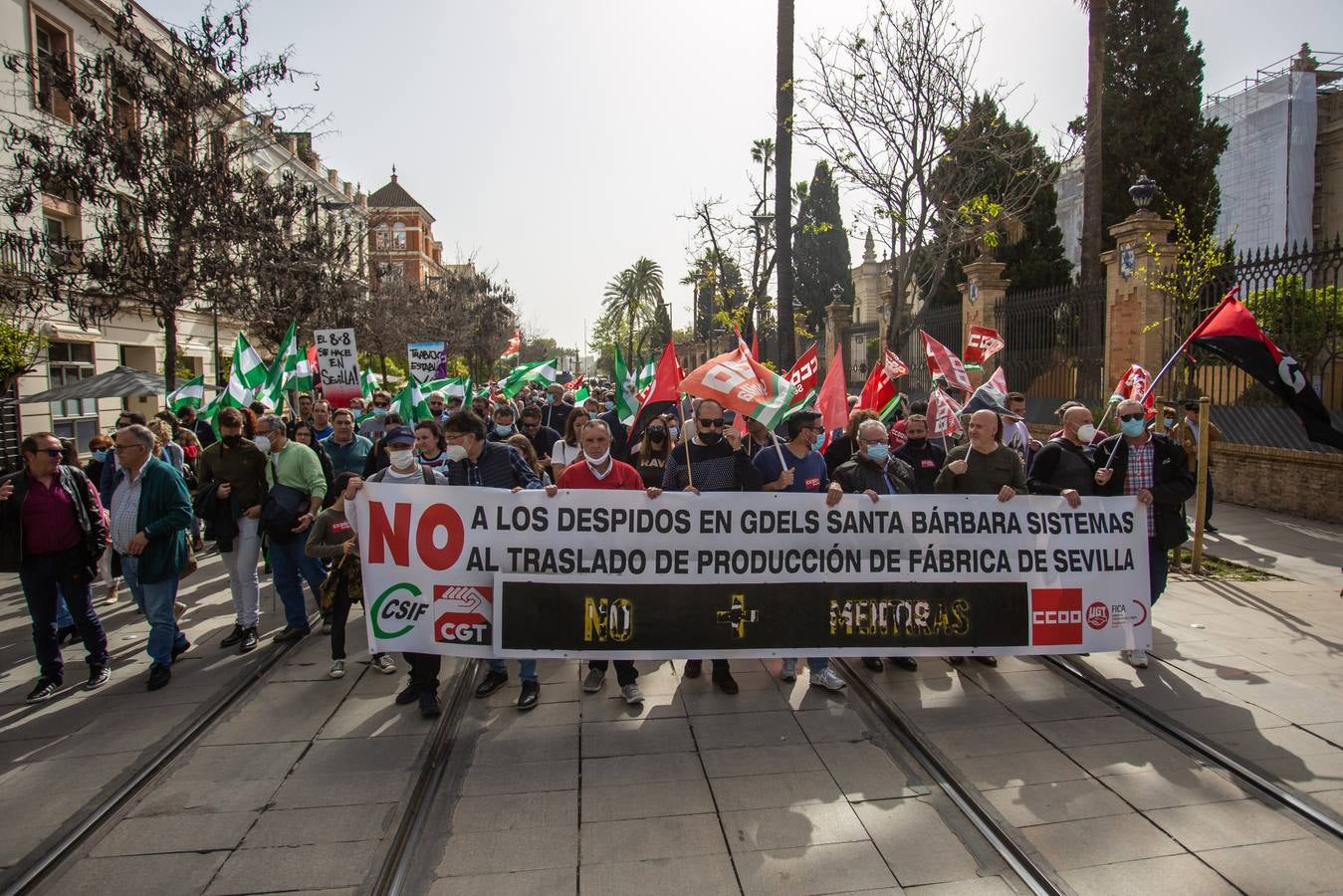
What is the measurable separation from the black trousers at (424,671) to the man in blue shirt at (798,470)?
2.35 metres

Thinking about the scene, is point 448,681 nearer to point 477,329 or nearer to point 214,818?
point 214,818

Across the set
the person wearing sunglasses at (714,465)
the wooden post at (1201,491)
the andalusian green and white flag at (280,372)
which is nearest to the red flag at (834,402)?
the person wearing sunglasses at (714,465)

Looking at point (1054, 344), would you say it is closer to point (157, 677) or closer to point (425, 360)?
point (425, 360)

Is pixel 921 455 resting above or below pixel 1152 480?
above

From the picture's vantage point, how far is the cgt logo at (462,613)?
17.3ft

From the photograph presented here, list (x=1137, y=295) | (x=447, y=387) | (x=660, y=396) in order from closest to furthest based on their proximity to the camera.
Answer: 1. (x=660, y=396)
2. (x=1137, y=295)
3. (x=447, y=387)

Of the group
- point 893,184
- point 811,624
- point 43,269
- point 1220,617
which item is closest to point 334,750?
point 811,624

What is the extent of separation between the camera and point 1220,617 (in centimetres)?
729

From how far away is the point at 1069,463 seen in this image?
20.9 ft

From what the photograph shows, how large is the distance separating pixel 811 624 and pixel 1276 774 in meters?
2.51

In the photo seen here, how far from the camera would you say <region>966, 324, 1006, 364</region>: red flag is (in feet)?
39.2

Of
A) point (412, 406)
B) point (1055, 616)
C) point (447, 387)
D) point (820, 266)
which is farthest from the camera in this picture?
point (820, 266)

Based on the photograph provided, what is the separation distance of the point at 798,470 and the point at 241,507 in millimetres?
4465

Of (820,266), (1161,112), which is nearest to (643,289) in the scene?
(820,266)
